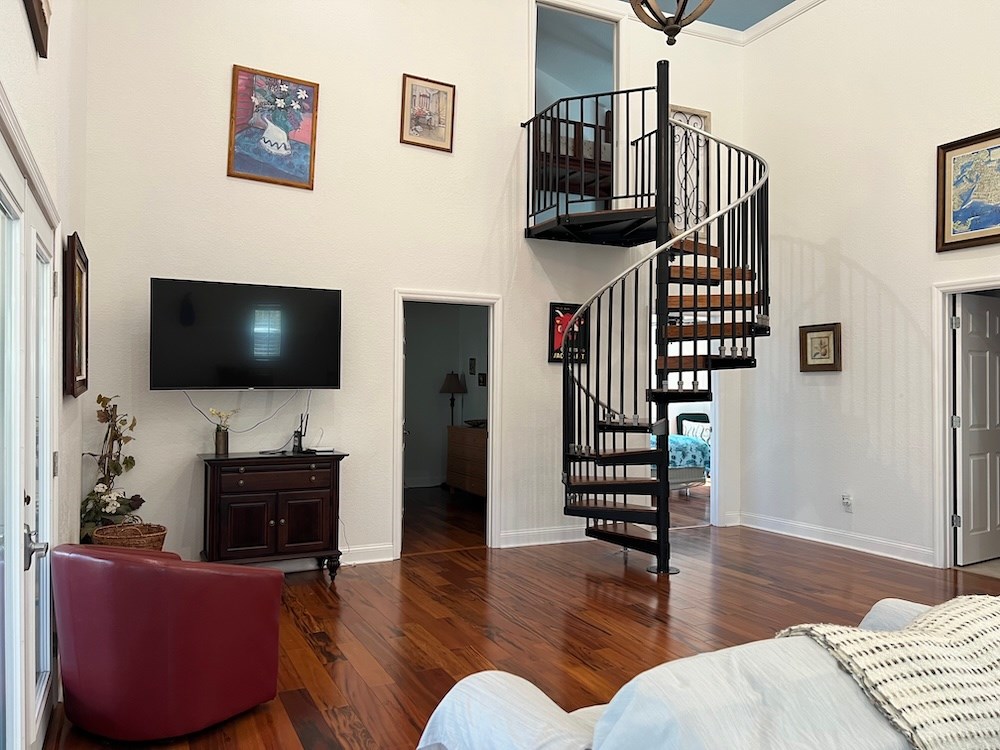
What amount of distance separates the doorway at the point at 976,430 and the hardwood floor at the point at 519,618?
0.46 meters

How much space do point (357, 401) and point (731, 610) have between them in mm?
2974

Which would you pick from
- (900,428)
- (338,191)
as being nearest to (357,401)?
(338,191)

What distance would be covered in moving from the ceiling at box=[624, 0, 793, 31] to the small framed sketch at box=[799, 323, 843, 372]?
3.03 metres

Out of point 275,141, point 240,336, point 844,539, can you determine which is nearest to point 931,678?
point 240,336

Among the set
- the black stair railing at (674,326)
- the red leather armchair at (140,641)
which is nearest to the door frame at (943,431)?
the black stair railing at (674,326)

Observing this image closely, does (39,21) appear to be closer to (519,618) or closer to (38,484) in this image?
(38,484)

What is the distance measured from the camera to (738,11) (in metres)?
6.77

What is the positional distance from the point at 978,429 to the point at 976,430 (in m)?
0.03

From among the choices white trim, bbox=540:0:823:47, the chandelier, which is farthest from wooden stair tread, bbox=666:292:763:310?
white trim, bbox=540:0:823:47

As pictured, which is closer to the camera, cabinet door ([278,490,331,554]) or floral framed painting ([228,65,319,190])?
cabinet door ([278,490,331,554])

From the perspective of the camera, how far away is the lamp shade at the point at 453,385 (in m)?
9.05

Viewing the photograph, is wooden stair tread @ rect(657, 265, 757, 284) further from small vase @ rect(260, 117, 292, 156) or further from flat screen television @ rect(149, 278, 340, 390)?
small vase @ rect(260, 117, 292, 156)

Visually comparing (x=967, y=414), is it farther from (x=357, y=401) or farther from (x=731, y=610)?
(x=357, y=401)

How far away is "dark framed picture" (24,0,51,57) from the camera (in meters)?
2.04
